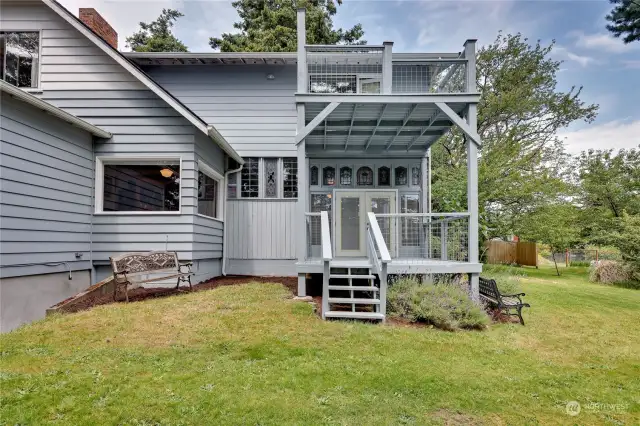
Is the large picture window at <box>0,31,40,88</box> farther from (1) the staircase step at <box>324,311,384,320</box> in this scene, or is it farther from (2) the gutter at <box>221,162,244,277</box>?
(1) the staircase step at <box>324,311,384,320</box>

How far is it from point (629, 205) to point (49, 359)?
2289 cm

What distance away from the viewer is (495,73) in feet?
73.1

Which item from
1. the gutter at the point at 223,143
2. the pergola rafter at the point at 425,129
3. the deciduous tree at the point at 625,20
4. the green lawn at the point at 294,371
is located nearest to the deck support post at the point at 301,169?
the green lawn at the point at 294,371

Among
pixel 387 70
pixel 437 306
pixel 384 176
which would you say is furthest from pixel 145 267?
pixel 384 176

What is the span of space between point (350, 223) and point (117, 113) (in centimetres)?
646

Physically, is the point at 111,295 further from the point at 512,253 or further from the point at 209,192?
the point at 512,253

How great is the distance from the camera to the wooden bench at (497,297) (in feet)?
19.9

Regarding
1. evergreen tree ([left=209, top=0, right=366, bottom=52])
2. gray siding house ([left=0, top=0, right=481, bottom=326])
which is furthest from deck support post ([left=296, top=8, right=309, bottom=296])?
evergreen tree ([left=209, top=0, right=366, bottom=52])

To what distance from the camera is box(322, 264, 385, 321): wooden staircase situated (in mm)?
5578

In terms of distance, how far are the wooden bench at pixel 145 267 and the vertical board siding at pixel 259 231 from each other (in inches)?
108

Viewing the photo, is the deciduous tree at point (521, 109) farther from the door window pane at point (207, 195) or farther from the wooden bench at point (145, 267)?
the wooden bench at point (145, 267)

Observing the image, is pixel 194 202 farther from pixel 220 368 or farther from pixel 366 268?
pixel 220 368

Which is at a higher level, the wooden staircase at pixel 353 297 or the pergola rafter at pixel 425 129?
the pergola rafter at pixel 425 129

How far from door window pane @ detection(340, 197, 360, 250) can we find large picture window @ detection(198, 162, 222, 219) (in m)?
3.67
